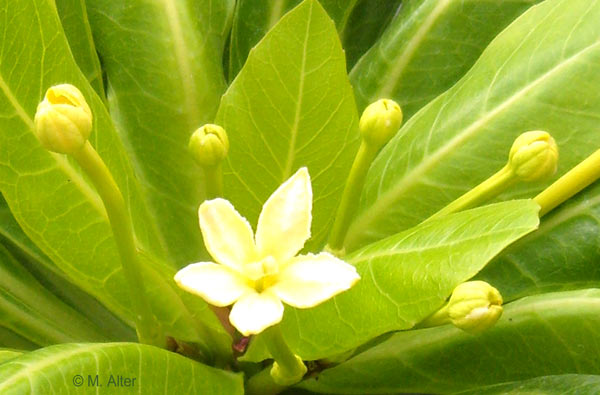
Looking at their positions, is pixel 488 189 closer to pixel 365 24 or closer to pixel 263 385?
pixel 263 385

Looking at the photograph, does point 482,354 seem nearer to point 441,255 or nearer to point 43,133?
point 441,255

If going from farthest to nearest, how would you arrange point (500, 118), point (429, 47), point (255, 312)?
1. point (429, 47)
2. point (500, 118)
3. point (255, 312)

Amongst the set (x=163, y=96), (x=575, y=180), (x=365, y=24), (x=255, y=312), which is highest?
(x=365, y=24)

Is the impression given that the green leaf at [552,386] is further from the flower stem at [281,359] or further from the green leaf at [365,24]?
the green leaf at [365,24]

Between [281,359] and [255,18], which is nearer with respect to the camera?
[281,359]

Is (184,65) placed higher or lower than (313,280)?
higher

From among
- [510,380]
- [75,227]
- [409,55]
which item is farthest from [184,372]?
[409,55]

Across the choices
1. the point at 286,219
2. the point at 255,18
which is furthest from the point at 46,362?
the point at 255,18

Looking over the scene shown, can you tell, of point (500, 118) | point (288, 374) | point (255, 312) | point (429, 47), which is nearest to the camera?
point (255, 312)
